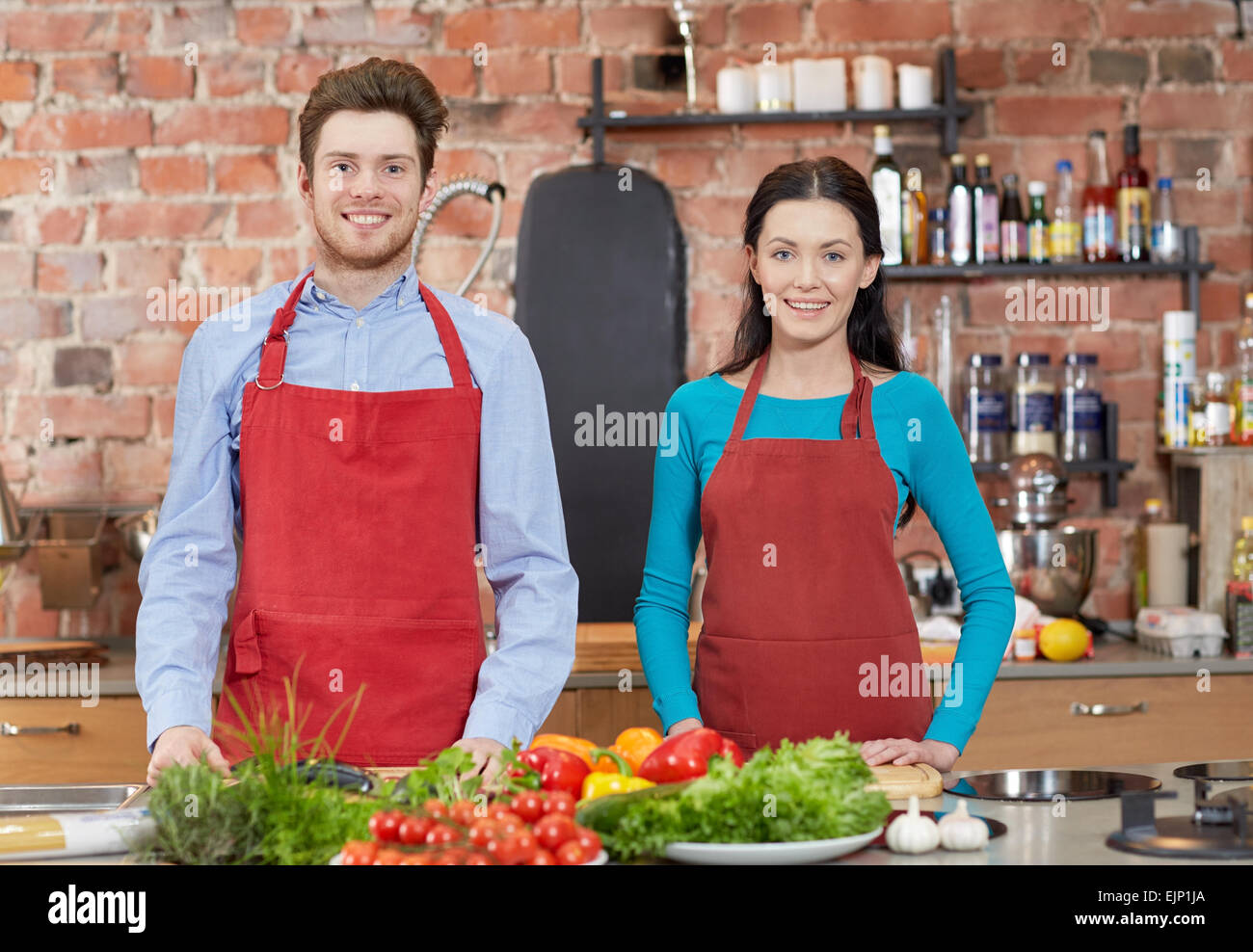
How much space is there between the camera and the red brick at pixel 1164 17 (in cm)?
313

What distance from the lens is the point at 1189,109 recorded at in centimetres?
314

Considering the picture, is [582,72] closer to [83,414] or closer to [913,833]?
[83,414]

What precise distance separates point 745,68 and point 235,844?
2.40 metres

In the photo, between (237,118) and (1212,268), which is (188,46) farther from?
(1212,268)

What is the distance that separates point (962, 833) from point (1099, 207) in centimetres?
223

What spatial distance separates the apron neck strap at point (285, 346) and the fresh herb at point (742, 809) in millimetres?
718

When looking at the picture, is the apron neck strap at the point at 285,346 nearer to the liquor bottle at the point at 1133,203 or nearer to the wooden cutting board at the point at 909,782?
the wooden cutting board at the point at 909,782

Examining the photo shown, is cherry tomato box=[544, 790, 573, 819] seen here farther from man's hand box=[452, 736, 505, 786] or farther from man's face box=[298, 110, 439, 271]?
man's face box=[298, 110, 439, 271]

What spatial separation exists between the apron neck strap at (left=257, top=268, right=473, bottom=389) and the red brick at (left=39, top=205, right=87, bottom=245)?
→ 1.64m

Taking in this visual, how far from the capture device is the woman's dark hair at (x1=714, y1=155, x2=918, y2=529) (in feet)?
6.08

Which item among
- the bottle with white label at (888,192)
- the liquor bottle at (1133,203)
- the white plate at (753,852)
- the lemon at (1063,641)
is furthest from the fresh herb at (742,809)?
the liquor bottle at (1133,203)

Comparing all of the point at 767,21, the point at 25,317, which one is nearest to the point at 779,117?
the point at 767,21

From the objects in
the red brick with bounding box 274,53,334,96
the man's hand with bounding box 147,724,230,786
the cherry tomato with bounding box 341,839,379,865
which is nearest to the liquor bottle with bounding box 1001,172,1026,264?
the red brick with bounding box 274,53,334,96

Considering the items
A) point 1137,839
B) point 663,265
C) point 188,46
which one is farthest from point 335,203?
point 188,46
